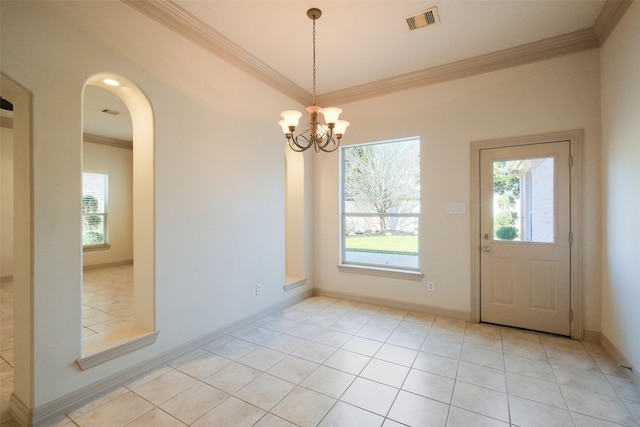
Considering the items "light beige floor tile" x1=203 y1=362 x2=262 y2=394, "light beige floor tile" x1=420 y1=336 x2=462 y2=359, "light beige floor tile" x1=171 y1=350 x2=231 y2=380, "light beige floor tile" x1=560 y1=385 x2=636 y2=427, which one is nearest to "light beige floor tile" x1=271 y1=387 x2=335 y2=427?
"light beige floor tile" x1=203 y1=362 x2=262 y2=394

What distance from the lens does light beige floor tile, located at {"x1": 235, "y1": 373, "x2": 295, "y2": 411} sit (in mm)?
2035

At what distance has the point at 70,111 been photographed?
197 centimetres

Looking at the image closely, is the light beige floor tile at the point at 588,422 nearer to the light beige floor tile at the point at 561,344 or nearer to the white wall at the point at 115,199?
the light beige floor tile at the point at 561,344

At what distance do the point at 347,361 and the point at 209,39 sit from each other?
333 centimetres

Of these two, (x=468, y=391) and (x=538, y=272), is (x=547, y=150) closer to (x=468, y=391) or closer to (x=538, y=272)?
(x=538, y=272)

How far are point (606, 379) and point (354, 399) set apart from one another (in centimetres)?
201

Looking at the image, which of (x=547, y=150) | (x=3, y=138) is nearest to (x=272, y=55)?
(x=547, y=150)

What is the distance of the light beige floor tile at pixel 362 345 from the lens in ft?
9.11

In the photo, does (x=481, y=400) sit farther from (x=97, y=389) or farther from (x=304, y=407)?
(x=97, y=389)

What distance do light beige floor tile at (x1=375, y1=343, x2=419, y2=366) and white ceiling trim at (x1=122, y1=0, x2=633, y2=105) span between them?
316 cm

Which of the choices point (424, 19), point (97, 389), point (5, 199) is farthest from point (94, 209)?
point (424, 19)

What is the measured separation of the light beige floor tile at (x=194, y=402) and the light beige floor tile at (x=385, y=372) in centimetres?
113

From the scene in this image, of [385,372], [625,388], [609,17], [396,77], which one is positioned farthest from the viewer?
[396,77]

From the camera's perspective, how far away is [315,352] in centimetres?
276
